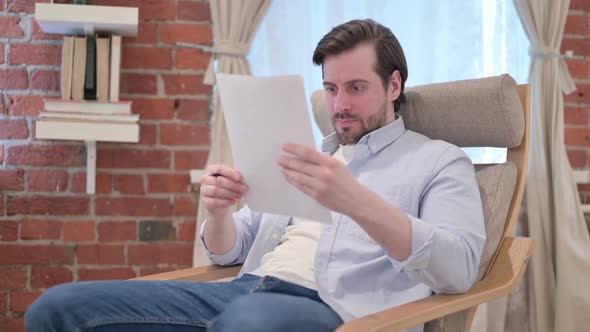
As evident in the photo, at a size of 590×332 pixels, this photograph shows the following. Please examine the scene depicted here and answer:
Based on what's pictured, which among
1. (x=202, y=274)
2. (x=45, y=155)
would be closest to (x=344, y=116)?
(x=202, y=274)

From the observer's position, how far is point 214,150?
226 centimetres

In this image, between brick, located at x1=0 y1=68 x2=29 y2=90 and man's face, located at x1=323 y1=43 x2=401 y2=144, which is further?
brick, located at x1=0 y1=68 x2=29 y2=90

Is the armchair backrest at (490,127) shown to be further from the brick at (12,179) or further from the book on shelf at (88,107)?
the brick at (12,179)

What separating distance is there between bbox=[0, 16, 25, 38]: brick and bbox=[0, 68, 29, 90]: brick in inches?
4.7

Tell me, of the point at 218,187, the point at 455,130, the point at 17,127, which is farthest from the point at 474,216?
the point at 17,127

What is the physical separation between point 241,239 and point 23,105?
1.09m

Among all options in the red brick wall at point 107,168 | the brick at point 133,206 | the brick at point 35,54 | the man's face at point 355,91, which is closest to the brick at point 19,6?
the red brick wall at point 107,168

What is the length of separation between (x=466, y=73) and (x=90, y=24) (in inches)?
53.1

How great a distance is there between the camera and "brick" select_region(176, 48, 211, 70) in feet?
7.55

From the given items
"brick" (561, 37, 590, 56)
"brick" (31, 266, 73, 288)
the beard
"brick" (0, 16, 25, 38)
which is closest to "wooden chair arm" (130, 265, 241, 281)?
the beard

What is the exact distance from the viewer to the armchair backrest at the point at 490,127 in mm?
1433

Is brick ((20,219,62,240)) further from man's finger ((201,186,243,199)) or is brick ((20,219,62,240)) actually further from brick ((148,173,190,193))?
man's finger ((201,186,243,199))

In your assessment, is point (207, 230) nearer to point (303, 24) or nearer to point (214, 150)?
point (214, 150)

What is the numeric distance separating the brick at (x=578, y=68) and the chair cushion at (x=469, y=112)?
1.16m
